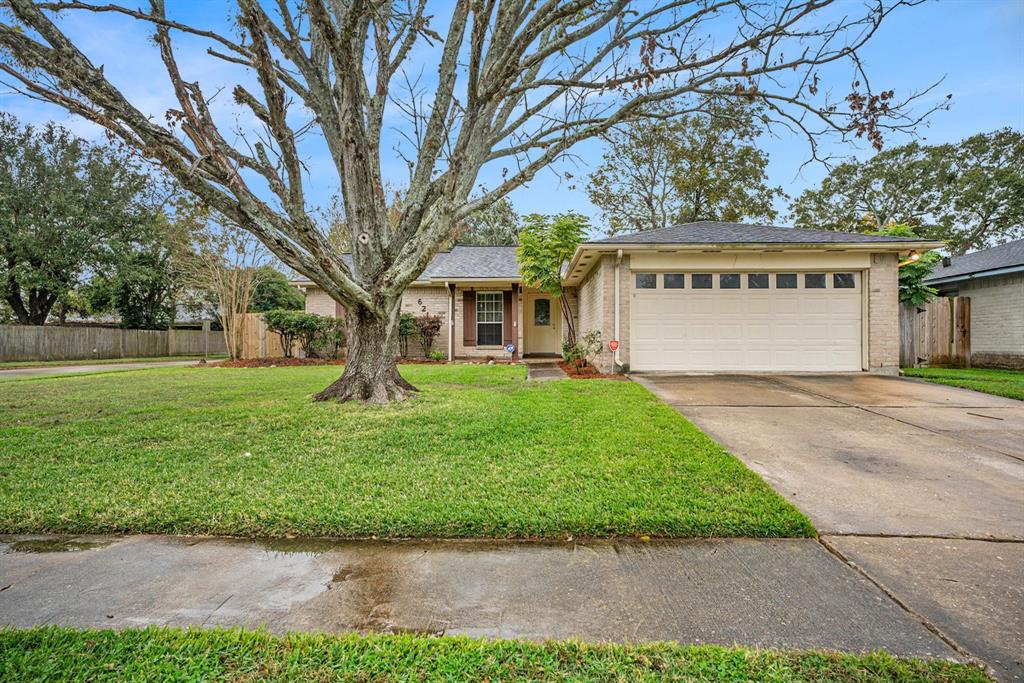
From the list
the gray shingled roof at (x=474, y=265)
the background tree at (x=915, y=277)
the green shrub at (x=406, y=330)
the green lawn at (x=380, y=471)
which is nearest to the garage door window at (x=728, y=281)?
the green lawn at (x=380, y=471)

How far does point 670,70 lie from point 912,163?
91.1 ft

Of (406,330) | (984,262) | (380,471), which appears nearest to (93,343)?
(406,330)

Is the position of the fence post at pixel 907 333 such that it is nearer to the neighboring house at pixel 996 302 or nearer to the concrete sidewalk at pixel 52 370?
the neighboring house at pixel 996 302

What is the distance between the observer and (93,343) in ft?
67.1

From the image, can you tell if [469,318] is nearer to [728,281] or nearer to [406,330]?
[406,330]

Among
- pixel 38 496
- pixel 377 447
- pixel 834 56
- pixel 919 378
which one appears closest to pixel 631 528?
pixel 377 447

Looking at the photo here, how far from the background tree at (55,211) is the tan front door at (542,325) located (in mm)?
15379

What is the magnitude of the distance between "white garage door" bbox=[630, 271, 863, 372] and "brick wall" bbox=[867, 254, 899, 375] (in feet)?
0.72

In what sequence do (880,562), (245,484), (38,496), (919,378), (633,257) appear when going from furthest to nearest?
(633,257), (919,378), (245,484), (38,496), (880,562)

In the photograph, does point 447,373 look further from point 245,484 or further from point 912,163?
point 912,163

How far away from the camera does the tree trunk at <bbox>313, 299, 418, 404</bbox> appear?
6.59 m

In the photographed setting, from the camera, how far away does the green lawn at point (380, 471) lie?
2721 mm

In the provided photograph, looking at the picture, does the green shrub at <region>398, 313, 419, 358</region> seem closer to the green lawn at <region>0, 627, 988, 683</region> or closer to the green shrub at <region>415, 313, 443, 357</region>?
the green shrub at <region>415, 313, 443, 357</region>

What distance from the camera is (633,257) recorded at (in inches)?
386
